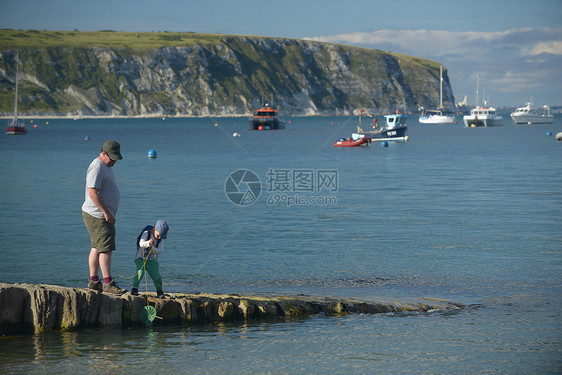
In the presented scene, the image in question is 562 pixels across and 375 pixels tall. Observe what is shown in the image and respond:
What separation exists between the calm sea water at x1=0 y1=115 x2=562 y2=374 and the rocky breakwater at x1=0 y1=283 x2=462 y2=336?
10.1 inches

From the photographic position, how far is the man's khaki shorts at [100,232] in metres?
11.3

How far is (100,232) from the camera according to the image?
11289 mm

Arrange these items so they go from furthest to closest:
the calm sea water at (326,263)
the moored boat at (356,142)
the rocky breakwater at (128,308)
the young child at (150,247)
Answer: the moored boat at (356,142), the young child at (150,247), the rocky breakwater at (128,308), the calm sea water at (326,263)

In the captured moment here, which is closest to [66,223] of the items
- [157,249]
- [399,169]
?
[157,249]

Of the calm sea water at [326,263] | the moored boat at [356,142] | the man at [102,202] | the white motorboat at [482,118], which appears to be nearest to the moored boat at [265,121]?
the white motorboat at [482,118]

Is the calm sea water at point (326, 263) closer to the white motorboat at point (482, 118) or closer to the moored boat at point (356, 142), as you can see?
the moored boat at point (356, 142)

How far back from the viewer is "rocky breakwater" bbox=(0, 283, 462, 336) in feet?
36.7

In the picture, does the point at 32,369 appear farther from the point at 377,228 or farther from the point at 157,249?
the point at 377,228

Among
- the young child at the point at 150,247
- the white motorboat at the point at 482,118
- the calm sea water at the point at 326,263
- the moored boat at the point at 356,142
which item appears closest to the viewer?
the calm sea water at the point at 326,263

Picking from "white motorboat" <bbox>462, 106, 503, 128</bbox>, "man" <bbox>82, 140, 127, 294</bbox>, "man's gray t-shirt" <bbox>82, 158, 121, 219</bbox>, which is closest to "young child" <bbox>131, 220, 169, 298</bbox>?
"man" <bbox>82, 140, 127, 294</bbox>

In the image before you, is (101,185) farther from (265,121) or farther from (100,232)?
(265,121)

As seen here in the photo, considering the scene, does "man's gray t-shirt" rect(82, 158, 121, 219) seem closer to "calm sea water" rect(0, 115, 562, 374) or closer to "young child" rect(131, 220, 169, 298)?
"young child" rect(131, 220, 169, 298)

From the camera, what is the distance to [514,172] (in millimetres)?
52406

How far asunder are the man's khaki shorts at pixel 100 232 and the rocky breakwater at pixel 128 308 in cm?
80
